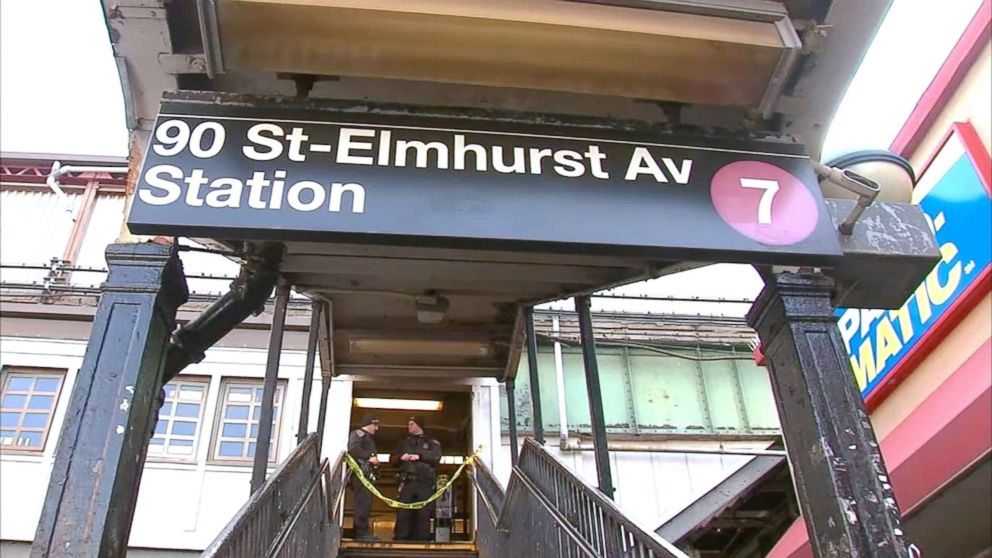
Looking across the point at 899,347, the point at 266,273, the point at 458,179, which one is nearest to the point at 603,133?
the point at 458,179

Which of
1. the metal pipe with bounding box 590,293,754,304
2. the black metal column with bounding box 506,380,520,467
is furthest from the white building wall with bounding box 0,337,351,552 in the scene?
the metal pipe with bounding box 590,293,754,304

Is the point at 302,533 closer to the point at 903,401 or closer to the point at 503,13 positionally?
the point at 503,13

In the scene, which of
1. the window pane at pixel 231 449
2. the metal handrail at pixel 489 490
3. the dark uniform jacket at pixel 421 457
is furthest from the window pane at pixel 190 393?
the metal handrail at pixel 489 490

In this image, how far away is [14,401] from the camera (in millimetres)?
10102

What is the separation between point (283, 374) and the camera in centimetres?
1056

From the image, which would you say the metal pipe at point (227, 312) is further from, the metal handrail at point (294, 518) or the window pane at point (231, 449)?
the window pane at point (231, 449)

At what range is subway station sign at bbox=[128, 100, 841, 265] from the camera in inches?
99.0

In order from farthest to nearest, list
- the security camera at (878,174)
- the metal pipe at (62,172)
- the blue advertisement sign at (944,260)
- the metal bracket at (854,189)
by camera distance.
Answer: the metal pipe at (62,172)
the blue advertisement sign at (944,260)
the security camera at (878,174)
the metal bracket at (854,189)

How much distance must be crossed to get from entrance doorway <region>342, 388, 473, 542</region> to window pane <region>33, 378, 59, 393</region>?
164 inches

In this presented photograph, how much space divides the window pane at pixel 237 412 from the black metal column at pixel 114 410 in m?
8.16

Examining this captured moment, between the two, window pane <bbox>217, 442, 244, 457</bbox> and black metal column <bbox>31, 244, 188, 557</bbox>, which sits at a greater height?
window pane <bbox>217, 442, 244, 457</bbox>

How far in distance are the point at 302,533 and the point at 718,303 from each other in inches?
359

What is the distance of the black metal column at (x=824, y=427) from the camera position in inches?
99.6

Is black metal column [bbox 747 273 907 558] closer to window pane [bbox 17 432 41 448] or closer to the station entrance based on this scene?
the station entrance
